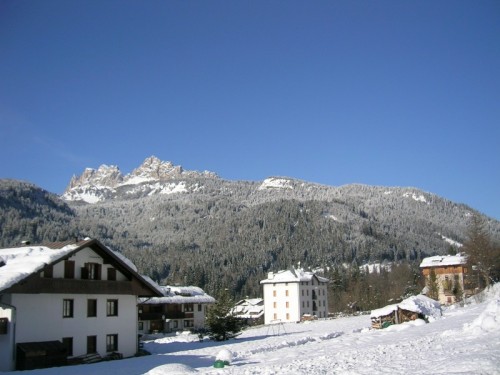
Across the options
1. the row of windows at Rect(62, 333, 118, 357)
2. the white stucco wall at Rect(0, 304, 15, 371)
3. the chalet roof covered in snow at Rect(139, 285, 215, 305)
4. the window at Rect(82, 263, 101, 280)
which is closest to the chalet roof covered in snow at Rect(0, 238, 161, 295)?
the window at Rect(82, 263, 101, 280)

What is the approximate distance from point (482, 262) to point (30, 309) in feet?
223

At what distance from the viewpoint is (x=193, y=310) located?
85.9 m

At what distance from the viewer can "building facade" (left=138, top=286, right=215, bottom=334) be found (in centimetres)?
7575

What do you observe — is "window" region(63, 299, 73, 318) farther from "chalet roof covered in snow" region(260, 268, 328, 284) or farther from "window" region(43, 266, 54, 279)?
"chalet roof covered in snow" region(260, 268, 328, 284)

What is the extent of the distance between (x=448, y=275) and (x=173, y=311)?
58.5 meters

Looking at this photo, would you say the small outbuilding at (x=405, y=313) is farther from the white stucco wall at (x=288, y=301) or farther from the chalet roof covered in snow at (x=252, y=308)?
the chalet roof covered in snow at (x=252, y=308)

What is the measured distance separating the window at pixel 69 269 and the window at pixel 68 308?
1.67m

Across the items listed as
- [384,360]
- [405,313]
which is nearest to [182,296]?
[405,313]

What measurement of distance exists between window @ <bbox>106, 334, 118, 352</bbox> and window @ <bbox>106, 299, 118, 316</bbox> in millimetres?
1657

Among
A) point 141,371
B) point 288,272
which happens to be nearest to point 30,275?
point 141,371

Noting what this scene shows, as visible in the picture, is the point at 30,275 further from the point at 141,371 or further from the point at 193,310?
the point at 193,310

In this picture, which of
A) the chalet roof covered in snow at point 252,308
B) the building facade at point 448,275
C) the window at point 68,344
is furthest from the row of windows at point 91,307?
the chalet roof covered in snow at point 252,308

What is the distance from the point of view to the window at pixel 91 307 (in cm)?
3867

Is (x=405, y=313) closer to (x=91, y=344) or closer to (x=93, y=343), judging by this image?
(x=93, y=343)
